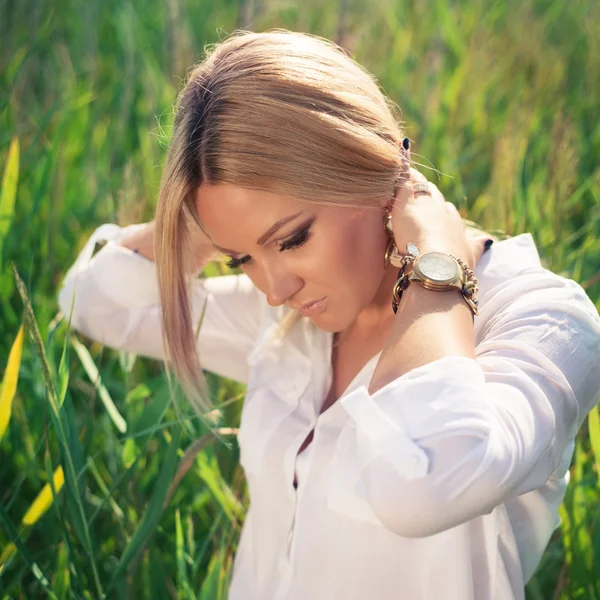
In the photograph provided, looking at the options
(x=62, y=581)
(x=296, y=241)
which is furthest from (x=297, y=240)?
(x=62, y=581)

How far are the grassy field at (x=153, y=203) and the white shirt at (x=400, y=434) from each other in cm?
10

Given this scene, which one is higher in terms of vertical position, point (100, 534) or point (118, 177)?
point (118, 177)

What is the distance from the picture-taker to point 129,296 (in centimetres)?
177

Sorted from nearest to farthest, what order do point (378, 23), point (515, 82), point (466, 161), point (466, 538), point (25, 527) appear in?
1. point (466, 538)
2. point (25, 527)
3. point (466, 161)
4. point (515, 82)
5. point (378, 23)

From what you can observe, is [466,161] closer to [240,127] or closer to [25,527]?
[240,127]

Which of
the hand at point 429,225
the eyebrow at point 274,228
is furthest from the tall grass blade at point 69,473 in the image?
the hand at point 429,225

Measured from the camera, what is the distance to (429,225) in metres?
1.29

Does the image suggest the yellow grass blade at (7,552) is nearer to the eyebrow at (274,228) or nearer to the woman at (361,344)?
the woman at (361,344)

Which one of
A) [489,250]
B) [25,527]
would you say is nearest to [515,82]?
[489,250]

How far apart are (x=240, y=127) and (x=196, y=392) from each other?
0.48 m

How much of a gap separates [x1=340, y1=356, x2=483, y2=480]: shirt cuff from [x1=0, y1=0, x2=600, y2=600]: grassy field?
396mm

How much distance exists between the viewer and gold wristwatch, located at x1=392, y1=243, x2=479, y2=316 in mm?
1174

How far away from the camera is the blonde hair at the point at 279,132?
4.24 ft

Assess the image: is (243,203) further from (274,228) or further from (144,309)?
(144,309)
